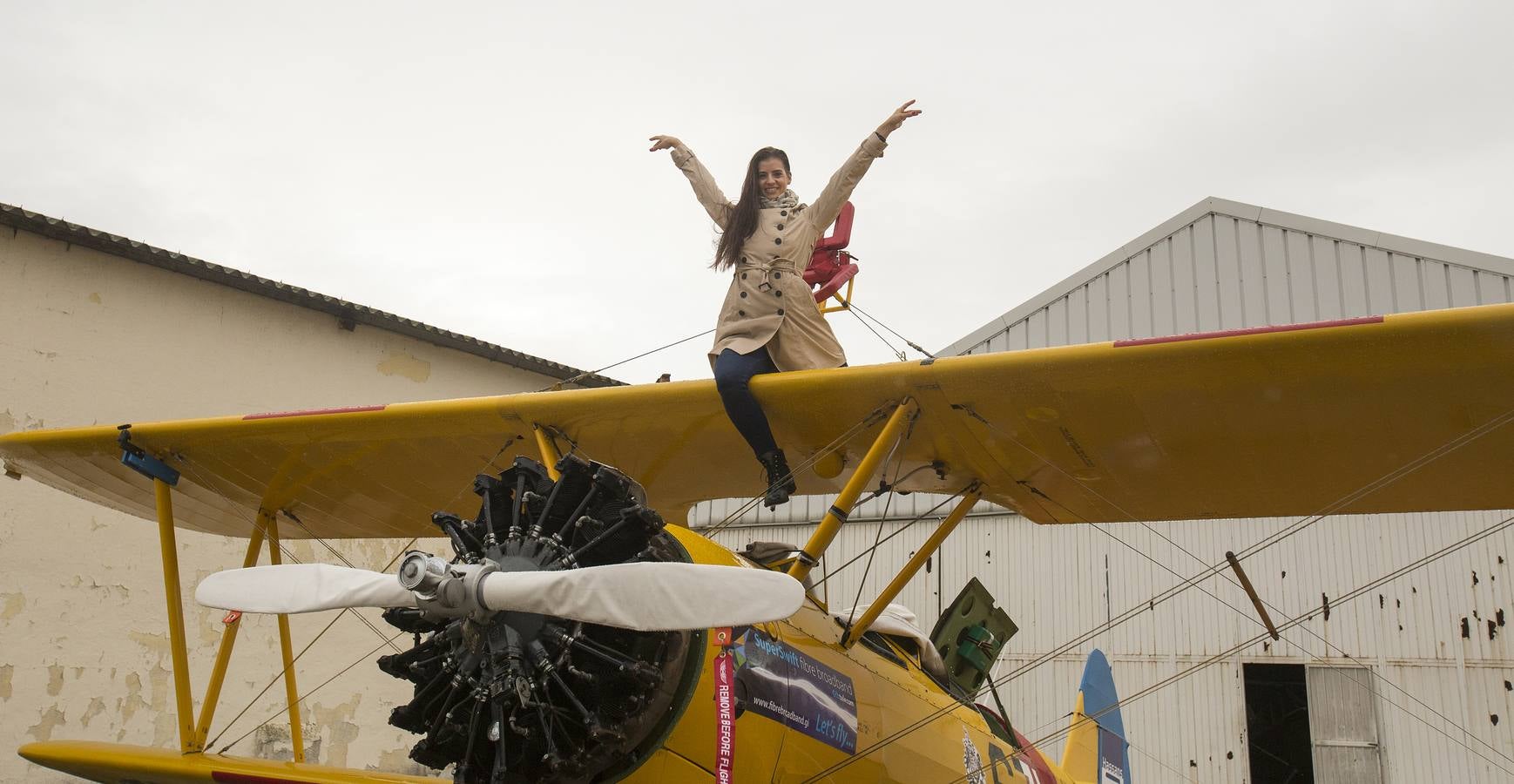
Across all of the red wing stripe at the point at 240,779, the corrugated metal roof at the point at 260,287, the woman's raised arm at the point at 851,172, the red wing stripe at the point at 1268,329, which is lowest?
the red wing stripe at the point at 240,779

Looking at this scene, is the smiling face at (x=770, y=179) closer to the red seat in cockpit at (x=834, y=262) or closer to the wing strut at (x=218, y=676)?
the red seat in cockpit at (x=834, y=262)

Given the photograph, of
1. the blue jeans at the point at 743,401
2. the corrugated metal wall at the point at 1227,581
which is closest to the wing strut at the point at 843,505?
the blue jeans at the point at 743,401

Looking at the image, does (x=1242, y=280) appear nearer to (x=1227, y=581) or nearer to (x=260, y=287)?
(x=1227, y=581)

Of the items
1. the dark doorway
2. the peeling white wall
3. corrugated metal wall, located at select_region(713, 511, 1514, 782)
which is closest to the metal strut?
the peeling white wall

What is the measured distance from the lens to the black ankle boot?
179 inches

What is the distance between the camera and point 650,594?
3.22m

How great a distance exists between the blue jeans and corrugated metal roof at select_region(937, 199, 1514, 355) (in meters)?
7.35

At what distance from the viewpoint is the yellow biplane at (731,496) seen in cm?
336

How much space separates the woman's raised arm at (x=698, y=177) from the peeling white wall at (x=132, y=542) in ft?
22.5

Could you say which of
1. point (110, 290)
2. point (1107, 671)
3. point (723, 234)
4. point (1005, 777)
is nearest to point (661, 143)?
point (723, 234)

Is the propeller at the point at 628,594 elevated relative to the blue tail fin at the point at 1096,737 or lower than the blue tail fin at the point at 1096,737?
elevated

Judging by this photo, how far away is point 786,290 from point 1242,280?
7554 mm

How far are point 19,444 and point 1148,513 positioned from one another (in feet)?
20.0

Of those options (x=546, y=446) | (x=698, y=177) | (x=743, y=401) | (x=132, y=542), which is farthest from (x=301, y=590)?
(x=132, y=542)
